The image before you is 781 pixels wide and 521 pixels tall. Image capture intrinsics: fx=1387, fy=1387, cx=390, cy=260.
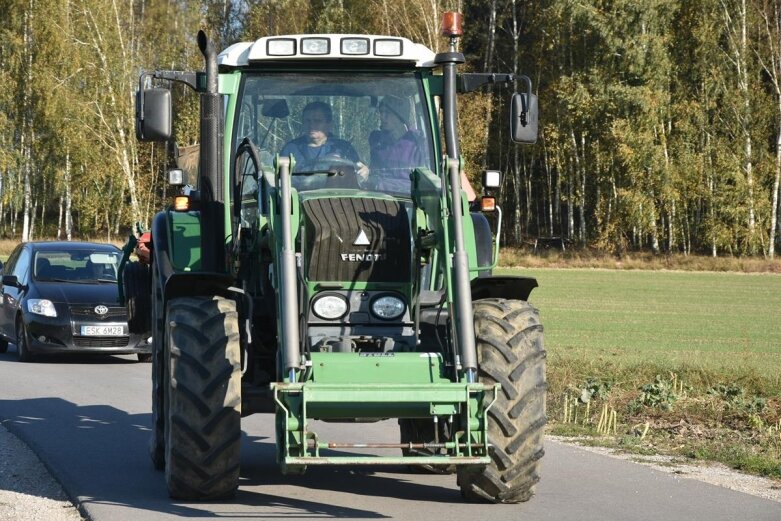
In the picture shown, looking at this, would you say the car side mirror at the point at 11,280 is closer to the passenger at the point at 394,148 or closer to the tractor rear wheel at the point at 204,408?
the passenger at the point at 394,148

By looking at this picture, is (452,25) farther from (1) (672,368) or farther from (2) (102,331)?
(2) (102,331)

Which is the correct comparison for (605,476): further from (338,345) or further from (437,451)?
(338,345)

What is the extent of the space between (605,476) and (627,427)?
319cm

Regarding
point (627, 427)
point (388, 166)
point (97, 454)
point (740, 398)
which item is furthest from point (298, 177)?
point (740, 398)

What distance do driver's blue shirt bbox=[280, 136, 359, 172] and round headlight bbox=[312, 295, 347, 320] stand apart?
116cm

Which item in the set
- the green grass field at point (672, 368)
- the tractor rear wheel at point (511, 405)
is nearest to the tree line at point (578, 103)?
the green grass field at point (672, 368)

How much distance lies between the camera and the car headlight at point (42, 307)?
19.2m

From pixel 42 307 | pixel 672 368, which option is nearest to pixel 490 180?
pixel 672 368

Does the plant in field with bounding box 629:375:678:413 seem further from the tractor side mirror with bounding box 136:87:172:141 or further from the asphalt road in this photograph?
the tractor side mirror with bounding box 136:87:172:141

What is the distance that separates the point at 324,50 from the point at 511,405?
2968 mm

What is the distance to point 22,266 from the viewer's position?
829 inches

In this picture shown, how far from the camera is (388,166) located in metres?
9.37

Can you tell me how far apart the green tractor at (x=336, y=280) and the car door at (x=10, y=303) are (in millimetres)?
10554

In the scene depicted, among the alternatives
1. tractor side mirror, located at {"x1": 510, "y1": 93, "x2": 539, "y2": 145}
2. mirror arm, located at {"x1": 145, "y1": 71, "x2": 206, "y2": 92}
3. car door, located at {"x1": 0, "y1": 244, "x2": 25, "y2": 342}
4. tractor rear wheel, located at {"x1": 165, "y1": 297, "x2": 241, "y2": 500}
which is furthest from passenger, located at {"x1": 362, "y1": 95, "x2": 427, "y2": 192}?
car door, located at {"x1": 0, "y1": 244, "x2": 25, "y2": 342}
